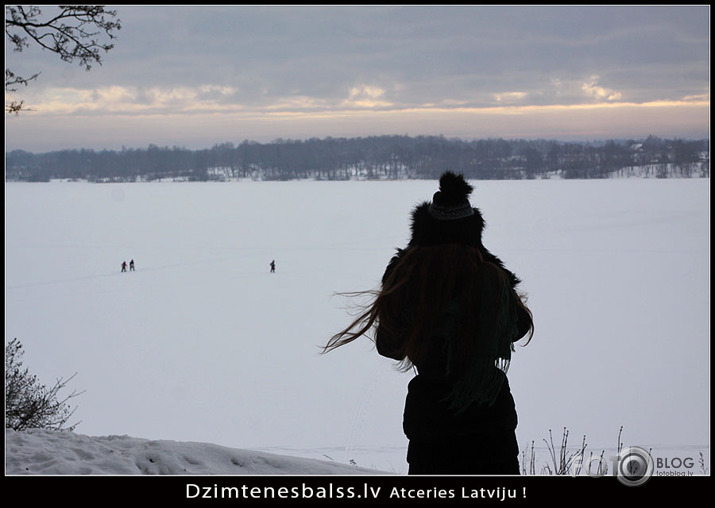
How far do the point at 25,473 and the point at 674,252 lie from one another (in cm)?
2657

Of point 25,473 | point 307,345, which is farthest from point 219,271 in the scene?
point 25,473

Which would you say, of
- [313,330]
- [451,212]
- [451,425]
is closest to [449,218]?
[451,212]

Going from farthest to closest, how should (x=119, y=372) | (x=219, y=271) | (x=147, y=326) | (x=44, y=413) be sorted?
(x=219, y=271)
(x=147, y=326)
(x=119, y=372)
(x=44, y=413)

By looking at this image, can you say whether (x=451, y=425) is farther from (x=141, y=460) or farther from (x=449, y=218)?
(x=141, y=460)

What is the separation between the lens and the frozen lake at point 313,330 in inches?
436

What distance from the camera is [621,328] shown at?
631 inches

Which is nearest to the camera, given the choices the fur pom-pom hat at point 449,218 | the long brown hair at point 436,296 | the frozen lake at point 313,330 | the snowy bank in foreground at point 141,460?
the long brown hair at point 436,296

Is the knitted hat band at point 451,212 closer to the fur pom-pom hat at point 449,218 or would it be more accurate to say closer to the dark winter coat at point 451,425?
the fur pom-pom hat at point 449,218

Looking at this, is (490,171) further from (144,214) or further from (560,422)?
(144,214)

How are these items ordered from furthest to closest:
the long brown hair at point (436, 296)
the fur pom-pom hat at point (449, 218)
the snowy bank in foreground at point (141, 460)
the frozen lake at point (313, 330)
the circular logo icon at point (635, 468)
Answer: the frozen lake at point (313, 330)
the snowy bank in foreground at point (141, 460)
the circular logo icon at point (635, 468)
the fur pom-pom hat at point (449, 218)
the long brown hair at point (436, 296)

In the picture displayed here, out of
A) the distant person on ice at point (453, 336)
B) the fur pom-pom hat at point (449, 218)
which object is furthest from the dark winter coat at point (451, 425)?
the fur pom-pom hat at point (449, 218)

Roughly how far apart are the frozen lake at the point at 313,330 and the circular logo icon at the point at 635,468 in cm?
161

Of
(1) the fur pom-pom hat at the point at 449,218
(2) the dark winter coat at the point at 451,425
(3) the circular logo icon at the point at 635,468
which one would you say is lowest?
(3) the circular logo icon at the point at 635,468

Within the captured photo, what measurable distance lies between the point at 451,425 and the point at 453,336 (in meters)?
0.31
